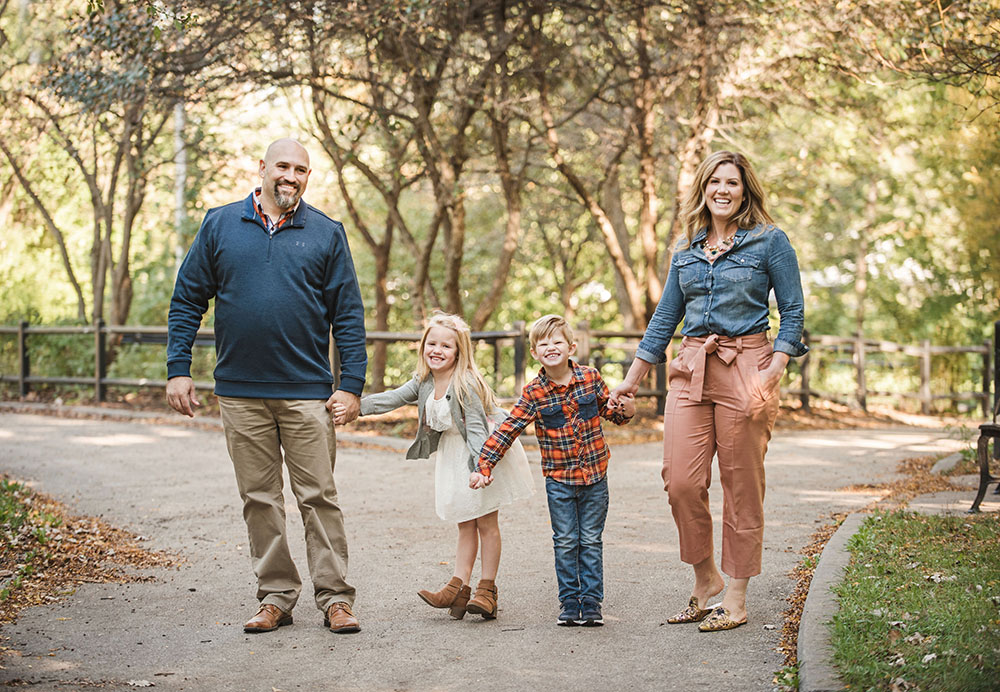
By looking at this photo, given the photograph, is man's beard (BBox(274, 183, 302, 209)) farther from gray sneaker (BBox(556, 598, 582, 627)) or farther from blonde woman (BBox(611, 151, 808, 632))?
gray sneaker (BBox(556, 598, 582, 627))

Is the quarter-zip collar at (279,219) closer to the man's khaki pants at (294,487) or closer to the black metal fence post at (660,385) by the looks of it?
the man's khaki pants at (294,487)

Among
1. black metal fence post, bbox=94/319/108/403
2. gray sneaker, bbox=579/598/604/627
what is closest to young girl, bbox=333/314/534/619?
gray sneaker, bbox=579/598/604/627

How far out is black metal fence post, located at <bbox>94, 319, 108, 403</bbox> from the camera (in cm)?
1742

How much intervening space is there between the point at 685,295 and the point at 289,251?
1799 millimetres

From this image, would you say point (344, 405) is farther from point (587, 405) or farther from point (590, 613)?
point (590, 613)

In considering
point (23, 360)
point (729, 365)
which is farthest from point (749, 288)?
point (23, 360)

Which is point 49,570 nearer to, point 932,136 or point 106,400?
point 106,400

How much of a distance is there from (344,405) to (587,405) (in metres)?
1.13

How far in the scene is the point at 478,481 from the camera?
16.6 ft

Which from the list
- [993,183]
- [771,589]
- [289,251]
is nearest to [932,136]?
[993,183]

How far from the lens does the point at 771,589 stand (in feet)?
18.8

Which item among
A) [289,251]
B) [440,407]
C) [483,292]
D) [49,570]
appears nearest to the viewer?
[289,251]

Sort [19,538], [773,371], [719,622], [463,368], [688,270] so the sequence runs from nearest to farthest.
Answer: [773,371] → [719,622] → [688,270] → [463,368] → [19,538]

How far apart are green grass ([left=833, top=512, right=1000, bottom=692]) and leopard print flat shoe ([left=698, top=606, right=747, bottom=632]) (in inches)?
18.9
